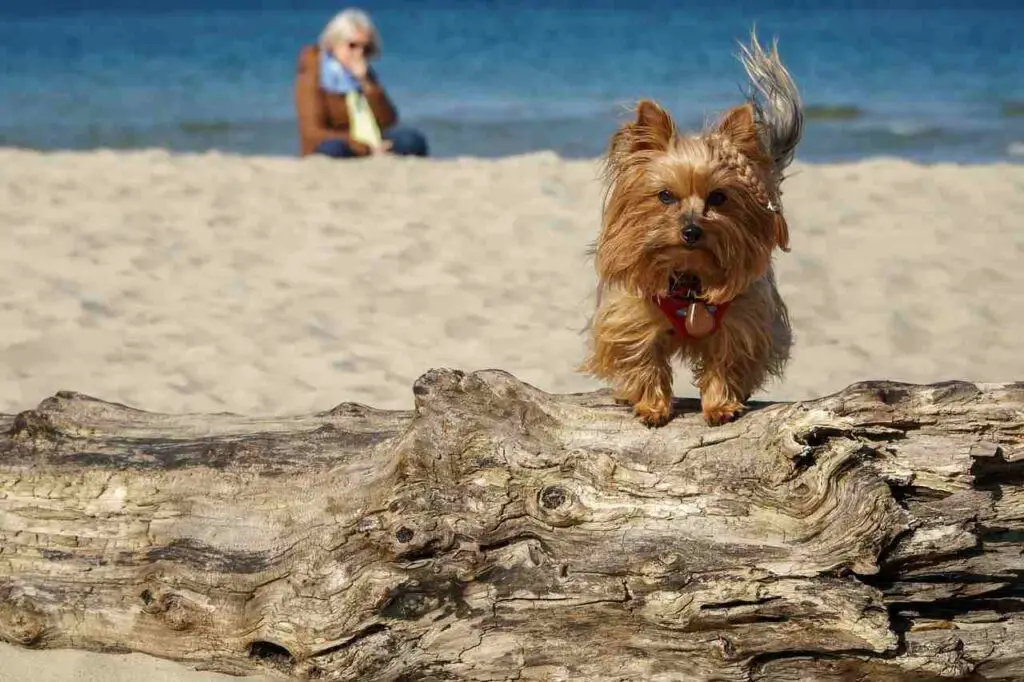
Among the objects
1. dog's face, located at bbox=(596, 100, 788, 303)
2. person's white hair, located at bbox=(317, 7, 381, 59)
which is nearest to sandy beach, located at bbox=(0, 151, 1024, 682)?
person's white hair, located at bbox=(317, 7, 381, 59)

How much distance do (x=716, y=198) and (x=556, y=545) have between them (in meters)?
1.05

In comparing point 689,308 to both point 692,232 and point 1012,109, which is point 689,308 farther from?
point 1012,109

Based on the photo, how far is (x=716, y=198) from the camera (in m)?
3.49

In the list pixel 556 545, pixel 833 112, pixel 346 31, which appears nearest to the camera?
pixel 556 545

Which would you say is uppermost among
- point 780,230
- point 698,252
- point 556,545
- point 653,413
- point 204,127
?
point 204,127

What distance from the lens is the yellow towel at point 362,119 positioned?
1189 cm

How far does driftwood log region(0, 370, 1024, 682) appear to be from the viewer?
3.15 m

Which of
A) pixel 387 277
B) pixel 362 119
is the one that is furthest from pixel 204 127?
pixel 387 277

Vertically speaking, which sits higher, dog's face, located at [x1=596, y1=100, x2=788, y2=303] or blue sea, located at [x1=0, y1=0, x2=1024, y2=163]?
blue sea, located at [x1=0, y1=0, x2=1024, y2=163]

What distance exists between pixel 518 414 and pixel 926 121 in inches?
632

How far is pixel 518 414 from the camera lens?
11.8 ft

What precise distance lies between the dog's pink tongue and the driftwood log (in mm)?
270

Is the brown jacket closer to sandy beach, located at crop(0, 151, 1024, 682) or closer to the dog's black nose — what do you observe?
sandy beach, located at crop(0, 151, 1024, 682)

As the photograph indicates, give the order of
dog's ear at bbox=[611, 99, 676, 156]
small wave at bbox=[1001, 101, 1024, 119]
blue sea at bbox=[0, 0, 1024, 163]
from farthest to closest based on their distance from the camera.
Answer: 1. small wave at bbox=[1001, 101, 1024, 119]
2. blue sea at bbox=[0, 0, 1024, 163]
3. dog's ear at bbox=[611, 99, 676, 156]
